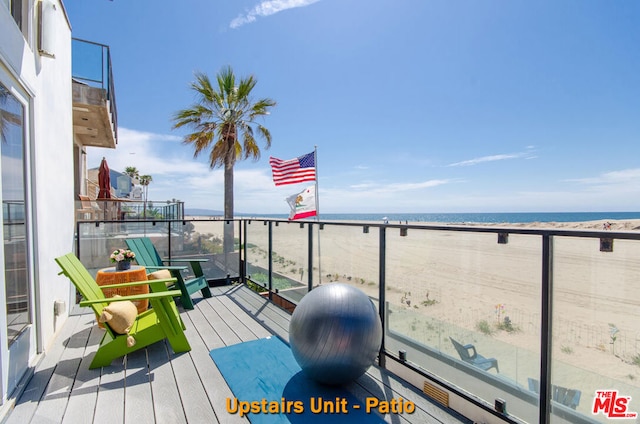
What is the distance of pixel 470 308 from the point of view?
2045 mm

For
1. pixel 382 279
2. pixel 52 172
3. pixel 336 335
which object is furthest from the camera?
pixel 52 172

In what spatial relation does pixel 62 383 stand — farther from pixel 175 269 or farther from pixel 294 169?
pixel 294 169

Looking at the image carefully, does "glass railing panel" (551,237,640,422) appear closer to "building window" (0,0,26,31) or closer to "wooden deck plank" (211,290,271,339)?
"wooden deck plank" (211,290,271,339)

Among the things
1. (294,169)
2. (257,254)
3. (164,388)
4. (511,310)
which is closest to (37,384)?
(164,388)

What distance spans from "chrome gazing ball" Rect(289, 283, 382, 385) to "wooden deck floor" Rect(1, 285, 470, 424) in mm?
292

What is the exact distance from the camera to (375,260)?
2762mm

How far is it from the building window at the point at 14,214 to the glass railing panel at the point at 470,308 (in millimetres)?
2827

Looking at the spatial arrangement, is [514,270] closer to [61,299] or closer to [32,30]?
[32,30]

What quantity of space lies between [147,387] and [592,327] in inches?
111

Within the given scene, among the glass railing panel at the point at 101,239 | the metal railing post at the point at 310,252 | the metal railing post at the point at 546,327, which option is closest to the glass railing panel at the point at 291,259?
the metal railing post at the point at 310,252

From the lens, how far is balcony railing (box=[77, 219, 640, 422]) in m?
1.48

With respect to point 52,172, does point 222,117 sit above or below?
above

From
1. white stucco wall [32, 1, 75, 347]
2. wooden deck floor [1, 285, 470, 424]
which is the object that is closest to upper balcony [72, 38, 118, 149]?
white stucco wall [32, 1, 75, 347]

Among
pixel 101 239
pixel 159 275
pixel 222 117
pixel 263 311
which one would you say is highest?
pixel 222 117
